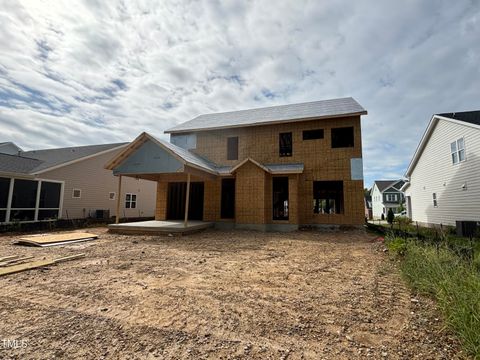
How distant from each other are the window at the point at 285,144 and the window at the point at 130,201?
555 inches

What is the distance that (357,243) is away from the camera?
902 cm

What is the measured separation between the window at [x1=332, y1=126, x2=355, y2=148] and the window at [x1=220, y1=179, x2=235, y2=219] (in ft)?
21.2

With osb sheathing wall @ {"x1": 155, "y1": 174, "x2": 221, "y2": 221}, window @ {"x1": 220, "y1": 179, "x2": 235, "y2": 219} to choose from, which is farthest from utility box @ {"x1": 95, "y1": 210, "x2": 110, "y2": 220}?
window @ {"x1": 220, "y1": 179, "x2": 235, "y2": 219}

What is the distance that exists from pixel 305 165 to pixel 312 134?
1937 millimetres

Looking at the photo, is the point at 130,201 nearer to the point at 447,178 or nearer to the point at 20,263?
the point at 20,263

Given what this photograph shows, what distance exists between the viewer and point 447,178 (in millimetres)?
15422

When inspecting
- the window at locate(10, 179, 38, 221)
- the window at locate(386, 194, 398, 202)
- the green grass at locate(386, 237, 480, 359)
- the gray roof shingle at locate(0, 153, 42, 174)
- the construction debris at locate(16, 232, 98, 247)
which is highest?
the gray roof shingle at locate(0, 153, 42, 174)

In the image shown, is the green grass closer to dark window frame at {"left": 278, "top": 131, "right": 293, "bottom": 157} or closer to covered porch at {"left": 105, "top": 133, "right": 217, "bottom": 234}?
covered porch at {"left": 105, "top": 133, "right": 217, "bottom": 234}

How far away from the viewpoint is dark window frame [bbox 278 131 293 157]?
14459mm

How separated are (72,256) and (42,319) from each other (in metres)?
4.07

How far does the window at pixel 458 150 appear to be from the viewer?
45.1 ft

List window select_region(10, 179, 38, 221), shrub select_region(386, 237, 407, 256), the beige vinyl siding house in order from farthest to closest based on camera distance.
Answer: the beige vinyl siding house, window select_region(10, 179, 38, 221), shrub select_region(386, 237, 407, 256)

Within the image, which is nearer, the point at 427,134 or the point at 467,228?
the point at 467,228

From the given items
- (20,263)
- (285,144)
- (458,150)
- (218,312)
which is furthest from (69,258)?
(458,150)
